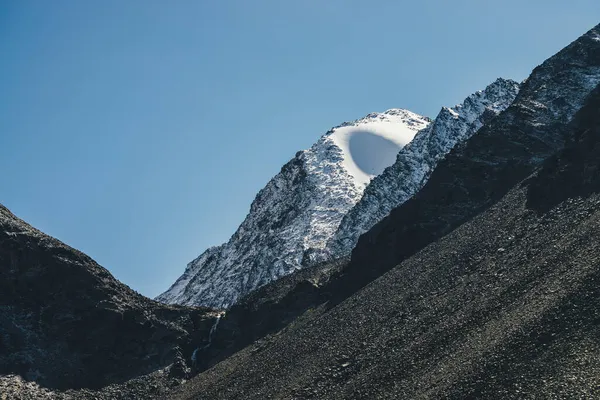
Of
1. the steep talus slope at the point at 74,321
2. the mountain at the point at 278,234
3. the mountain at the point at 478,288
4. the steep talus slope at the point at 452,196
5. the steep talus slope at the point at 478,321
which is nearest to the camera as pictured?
the steep talus slope at the point at 478,321

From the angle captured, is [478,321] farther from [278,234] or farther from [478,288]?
[278,234]

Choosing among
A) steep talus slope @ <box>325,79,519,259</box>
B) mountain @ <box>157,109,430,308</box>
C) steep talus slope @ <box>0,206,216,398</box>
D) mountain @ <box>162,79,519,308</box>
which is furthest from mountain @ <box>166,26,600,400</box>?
mountain @ <box>157,109,430,308</box>

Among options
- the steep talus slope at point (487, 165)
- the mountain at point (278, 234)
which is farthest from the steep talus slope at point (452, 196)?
the mountain at point (278, 234)

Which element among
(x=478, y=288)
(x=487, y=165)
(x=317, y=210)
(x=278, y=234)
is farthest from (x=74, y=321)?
(x=317, y=210)

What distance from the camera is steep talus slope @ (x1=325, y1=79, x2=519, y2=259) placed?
5763 inches

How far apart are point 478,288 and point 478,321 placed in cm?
768

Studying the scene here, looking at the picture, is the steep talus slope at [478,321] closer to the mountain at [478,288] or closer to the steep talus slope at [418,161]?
the mountain at [478,288]

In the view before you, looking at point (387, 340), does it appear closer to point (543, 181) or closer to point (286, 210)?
point (543, 181)

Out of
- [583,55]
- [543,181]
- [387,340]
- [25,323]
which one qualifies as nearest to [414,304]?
[387,340]

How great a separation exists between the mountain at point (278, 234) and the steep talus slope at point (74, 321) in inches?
1769

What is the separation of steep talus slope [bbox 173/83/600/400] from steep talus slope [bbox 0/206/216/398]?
12.6m

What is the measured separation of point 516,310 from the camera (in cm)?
5750

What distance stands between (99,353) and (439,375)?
52652 mm

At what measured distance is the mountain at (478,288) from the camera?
168 ft
